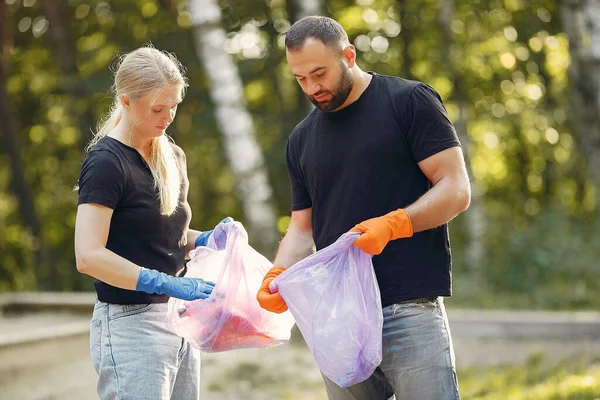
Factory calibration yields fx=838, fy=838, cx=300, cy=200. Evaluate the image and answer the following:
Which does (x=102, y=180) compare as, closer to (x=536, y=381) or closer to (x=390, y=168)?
(x=390, y=168)

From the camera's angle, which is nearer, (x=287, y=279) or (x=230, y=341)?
(x=287, y=279)

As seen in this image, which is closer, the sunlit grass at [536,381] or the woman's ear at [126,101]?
the woman's ear at [126,101]

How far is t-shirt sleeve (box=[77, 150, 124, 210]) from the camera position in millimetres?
2863

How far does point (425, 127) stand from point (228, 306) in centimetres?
104

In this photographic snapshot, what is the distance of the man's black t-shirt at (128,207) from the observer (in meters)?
2.88

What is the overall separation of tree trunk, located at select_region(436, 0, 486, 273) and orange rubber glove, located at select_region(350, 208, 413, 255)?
9.17m

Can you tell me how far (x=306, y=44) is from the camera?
2.87 m

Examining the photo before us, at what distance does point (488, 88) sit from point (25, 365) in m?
12.1

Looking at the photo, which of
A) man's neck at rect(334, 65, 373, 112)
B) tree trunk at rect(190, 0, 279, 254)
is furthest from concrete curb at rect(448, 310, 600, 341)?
man's neck at rect(334, 65, 373, 112)

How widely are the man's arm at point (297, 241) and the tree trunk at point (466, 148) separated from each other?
8.74 metres

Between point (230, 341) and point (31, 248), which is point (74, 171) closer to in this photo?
point (31, 248)

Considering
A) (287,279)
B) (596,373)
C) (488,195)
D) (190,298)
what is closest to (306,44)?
(287,279)

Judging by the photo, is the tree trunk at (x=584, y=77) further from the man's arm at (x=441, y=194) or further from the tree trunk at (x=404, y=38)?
the man's arm at (x=441, y=194)

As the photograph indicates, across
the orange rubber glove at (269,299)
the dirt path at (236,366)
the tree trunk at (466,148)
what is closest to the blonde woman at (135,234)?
the orange rubber glove at (269,299)
